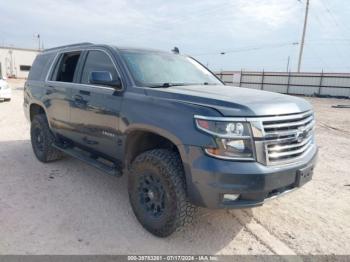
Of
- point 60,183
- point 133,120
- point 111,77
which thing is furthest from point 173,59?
point 60,183

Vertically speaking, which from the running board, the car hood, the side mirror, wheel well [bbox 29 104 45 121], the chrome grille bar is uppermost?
the side mirror

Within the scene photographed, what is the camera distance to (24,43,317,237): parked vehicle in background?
2605 millimetres

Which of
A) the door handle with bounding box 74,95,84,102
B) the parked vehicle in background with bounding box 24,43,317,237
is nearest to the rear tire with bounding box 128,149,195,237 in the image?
the parked vehicle in background with bounding box 24,43,317,237

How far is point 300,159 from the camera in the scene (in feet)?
9.80

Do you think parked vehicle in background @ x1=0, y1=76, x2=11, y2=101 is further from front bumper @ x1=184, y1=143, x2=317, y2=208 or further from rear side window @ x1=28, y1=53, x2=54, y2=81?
front bumper @ x1=184, y1=143, x2=317, y2=208

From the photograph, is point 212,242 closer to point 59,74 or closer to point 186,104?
point 186,104

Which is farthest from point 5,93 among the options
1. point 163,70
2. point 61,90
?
point 163,70

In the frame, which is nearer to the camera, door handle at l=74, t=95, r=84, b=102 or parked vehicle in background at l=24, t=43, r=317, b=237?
parked vehicle in background at l=24, t=43, r=317, b=237

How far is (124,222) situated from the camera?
11.4 ft

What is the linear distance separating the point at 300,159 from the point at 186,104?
1261 millimetres

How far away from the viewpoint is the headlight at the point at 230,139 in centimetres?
258

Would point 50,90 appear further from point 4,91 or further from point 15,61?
point 15,61

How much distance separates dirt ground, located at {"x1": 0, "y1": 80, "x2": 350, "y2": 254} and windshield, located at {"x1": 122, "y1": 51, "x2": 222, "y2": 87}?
1630 mm

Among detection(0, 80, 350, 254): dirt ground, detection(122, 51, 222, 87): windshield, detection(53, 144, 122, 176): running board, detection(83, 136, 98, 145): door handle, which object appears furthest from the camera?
detection(83, 136, 98, 145): door handle
